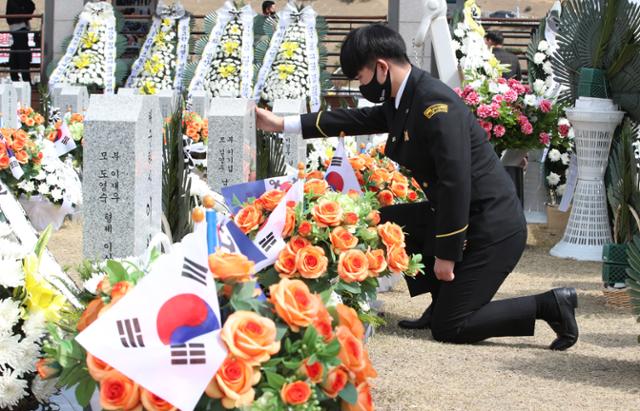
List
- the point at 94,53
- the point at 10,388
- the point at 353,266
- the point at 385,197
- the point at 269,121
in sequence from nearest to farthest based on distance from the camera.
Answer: the point at 10,388 → the point at 353,266 → the point at 269,121 → the point at 385,197 → the point at 94,53

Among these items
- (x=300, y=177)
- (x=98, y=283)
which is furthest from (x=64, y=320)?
(x=300, y=177)

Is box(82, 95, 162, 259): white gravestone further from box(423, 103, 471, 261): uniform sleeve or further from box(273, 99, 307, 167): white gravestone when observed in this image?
box(273, 99, 307, 167): white gravestone

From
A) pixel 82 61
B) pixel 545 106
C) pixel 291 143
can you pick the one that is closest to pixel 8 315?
pixel 291 143

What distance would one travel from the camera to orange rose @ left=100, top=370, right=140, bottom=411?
2.64m

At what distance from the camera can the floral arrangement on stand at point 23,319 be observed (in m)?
3.36

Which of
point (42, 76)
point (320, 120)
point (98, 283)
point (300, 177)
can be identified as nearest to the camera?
point (98, 283)

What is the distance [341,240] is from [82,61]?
11.9 metres

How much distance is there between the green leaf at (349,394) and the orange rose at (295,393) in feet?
0.42

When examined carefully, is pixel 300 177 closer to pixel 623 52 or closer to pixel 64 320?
pixel 64 320

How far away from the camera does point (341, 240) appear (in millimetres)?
4199

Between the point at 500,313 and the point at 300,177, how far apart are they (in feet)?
5.24

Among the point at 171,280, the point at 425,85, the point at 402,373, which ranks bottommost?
the point at 402,373

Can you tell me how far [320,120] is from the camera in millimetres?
5746

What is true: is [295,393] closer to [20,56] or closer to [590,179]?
[590,179]
